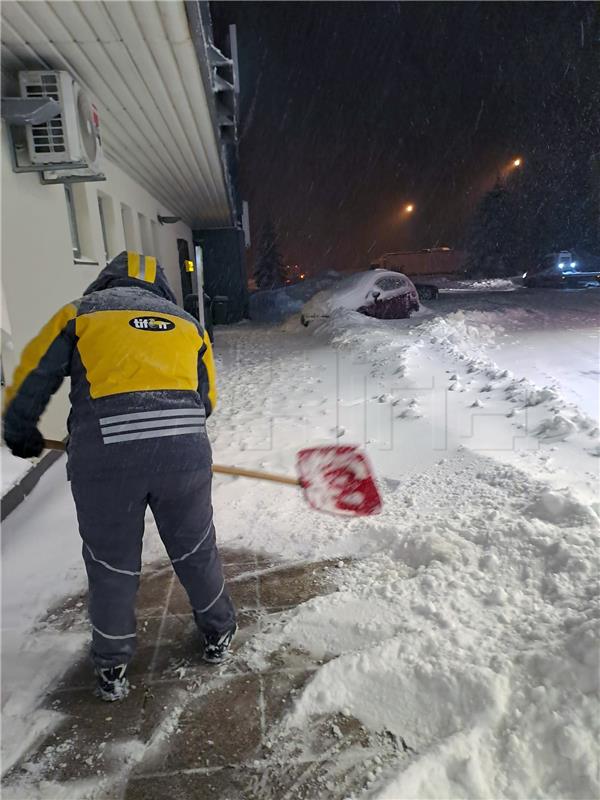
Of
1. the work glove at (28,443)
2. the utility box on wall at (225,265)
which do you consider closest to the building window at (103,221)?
the work glove at (28,443)

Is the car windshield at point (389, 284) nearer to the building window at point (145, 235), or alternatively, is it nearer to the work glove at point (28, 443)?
the building window at point (145, 235)

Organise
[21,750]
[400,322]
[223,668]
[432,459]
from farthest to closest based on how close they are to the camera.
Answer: [400,322]
[432,459]
[223,668]
[21,750]

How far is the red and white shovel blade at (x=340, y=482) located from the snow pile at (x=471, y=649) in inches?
9.8

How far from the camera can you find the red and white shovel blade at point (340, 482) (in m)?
3.21

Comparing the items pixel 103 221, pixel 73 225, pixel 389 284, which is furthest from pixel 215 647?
pixel 389 284

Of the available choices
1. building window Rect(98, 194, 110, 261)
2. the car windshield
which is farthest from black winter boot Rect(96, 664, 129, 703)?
the car windshield

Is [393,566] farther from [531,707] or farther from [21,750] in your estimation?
[21,750]

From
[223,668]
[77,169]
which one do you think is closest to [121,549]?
[223,668]

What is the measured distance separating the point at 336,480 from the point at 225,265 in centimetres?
1593

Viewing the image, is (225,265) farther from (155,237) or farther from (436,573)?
(436,573)

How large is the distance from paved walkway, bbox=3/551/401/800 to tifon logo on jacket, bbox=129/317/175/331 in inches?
59.0

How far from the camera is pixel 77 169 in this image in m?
4.55

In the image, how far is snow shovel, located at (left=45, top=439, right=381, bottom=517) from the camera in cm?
317

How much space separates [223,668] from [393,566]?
1076 mm
